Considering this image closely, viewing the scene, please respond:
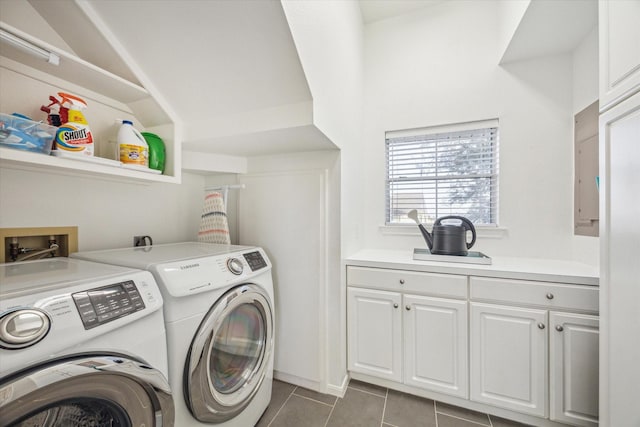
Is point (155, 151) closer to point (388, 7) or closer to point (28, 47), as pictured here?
point (28, 47)

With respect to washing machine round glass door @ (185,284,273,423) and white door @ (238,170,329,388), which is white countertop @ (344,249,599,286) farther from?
washing machine round glass door @ (185,284,273,423)

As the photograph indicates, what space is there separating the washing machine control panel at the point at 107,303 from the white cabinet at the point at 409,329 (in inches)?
49.8

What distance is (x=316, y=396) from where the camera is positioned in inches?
64.7

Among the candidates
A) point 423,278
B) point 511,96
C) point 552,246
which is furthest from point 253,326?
point 511,96

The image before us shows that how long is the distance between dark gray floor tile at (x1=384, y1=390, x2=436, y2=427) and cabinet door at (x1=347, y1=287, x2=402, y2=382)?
13 cm

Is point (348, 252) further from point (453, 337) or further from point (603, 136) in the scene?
point (603, 136)

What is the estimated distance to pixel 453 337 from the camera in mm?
1513

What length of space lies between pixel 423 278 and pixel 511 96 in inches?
62.8

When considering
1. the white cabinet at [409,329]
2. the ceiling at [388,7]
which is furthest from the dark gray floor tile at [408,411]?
the ceiling at [388,7]

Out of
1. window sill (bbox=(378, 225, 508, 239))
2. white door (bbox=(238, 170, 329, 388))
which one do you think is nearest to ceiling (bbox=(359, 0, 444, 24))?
white door (bbox=(238, 170, 329, 388))

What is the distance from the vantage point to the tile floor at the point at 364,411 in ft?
4.70

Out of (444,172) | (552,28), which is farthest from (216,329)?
(552,28)

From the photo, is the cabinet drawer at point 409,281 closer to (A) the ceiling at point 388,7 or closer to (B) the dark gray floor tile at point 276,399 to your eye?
(B) the dark gray floor tile at point 276,399

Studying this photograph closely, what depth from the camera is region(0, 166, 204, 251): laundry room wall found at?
106cm
